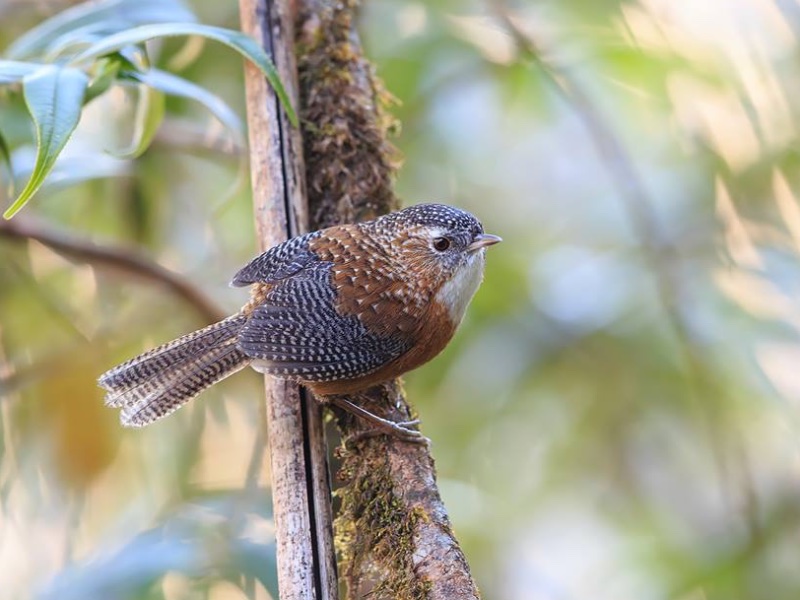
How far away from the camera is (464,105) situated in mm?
4762

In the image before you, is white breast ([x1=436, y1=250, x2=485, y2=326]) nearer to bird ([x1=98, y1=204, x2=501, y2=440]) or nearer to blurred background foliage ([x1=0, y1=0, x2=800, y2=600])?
bird ([x1=98, y1=204, x2=501, y2=440])

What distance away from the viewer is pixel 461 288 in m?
3.19

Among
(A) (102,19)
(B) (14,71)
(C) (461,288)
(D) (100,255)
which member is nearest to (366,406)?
(C) (461,288)

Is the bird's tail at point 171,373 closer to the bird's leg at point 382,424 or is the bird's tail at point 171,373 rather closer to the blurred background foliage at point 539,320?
the bird's leg at point 382,424

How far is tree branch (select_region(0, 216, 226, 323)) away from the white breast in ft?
3.28

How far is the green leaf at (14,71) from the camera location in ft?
8.52

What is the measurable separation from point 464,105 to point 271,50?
167 centimetres

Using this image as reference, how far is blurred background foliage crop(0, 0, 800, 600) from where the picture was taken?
4.01 meters

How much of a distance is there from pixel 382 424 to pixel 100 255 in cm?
133

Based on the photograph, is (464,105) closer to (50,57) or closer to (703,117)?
(703,117)

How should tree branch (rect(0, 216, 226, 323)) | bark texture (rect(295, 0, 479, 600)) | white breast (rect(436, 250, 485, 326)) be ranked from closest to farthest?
1. bark texture (rect(295, 0, 479, 600))
2. white breast (rect(436, 250, 485, 326))
3. tree branch (rect(0, 216, 226, 323))

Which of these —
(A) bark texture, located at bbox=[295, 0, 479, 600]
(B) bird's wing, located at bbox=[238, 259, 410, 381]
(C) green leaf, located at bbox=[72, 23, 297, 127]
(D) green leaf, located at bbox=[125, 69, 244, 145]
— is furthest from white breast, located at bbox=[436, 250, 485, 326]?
(D) green leaf, located at bbox=[125, 69, 244, 145]

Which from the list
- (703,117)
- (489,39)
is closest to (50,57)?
(489,39)

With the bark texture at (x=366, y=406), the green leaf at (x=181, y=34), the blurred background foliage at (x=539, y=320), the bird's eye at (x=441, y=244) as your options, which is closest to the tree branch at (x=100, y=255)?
the blurred background foliage at (x=539, y=320)
